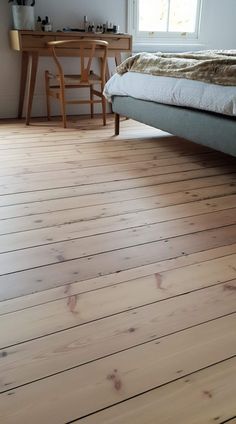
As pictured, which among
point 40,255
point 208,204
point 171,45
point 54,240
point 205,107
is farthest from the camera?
point 171,45

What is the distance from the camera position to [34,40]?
10.0ft

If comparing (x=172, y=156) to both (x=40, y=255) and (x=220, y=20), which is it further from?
(x=220, y=20)

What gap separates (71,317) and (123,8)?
138 inches

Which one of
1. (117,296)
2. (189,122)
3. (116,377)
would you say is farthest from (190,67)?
(116,377)

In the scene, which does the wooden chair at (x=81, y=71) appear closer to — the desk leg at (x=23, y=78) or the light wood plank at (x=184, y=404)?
the desk leg at (x=23, y=78)

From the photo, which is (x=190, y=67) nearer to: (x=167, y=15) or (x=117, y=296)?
(x=117, y=296)

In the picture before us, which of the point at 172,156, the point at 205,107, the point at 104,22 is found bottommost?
the point at 172,156

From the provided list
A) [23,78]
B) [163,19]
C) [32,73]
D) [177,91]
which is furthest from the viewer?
[163,19]

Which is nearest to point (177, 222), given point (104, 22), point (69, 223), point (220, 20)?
point (69, 223)

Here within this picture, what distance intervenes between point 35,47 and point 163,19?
1607 mm

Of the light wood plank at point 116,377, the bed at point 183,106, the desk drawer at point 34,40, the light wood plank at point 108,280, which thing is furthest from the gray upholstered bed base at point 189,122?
the light wood plank at point 116,377

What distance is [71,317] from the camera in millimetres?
1009

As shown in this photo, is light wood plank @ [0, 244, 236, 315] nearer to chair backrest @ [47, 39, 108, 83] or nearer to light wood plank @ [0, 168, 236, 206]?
light wood plank @ [0, 168, 236, 206]

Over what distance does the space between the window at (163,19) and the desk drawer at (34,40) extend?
107 centimetres
